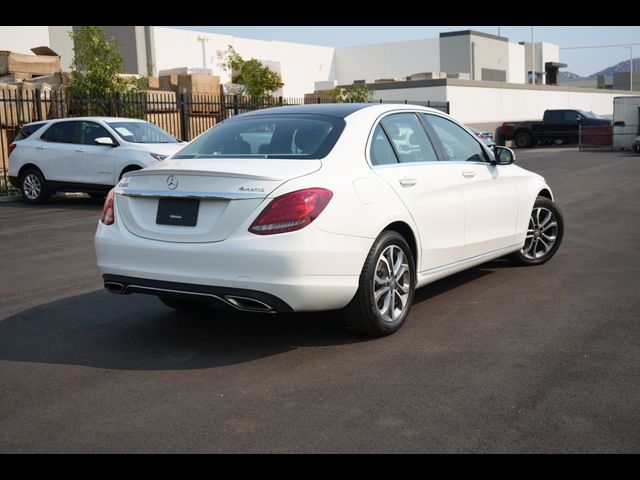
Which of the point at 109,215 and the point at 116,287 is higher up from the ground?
the point at 109,215

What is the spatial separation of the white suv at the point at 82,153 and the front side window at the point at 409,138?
933cm

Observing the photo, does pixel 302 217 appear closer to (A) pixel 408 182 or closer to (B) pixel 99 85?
(A) pixel 408 182

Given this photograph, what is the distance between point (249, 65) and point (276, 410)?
27492 mm

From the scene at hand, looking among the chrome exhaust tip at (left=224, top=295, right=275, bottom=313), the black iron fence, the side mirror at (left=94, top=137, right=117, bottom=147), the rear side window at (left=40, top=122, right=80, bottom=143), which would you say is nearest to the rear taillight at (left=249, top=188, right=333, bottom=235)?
the chrome exhaust tip at (left=224, top=295, right=275, bottom=313)

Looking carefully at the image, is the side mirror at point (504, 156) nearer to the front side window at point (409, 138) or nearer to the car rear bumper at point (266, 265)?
the front side window at point (409, 138)

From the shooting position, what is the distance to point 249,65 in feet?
101

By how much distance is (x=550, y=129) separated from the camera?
40438 mm

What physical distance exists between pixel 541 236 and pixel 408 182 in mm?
2782

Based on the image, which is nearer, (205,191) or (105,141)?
(205,191)

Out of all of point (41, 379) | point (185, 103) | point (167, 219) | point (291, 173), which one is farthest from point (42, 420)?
point (185, 103)

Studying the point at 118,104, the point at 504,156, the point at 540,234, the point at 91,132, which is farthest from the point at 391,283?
the point at 118,104

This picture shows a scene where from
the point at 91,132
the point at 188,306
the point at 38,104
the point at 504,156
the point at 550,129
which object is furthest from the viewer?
the point at 550,129
